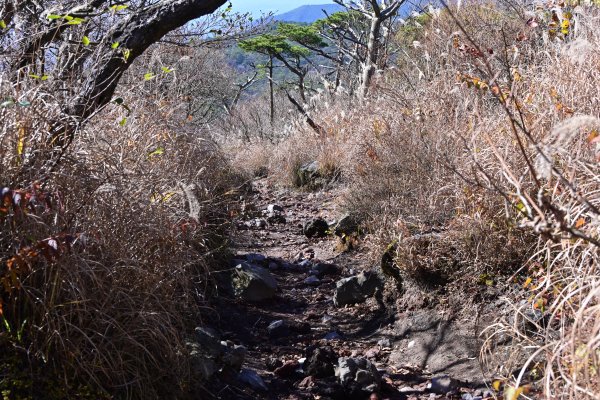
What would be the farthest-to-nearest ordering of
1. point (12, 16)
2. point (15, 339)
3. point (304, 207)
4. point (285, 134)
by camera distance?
1. point (285, 134)
2. point (304, 207)
3. point (12, 16)
4. point (15, 339)

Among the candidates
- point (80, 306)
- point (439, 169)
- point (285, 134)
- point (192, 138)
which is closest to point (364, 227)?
point (439, 169)

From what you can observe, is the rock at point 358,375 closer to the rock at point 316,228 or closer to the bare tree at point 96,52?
the bare tree at point 96,52

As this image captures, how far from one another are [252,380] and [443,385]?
1096 mm

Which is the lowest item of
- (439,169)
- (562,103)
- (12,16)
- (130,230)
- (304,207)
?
(304,207)

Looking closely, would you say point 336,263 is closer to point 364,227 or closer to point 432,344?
point 364,227

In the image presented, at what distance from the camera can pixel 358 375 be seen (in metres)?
3.88

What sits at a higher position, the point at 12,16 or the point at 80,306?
the point at 12,16

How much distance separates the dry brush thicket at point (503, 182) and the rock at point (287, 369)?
1161mm

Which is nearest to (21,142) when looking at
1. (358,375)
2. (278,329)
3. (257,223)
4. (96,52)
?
(96,52)

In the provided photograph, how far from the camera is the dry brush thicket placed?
2750 millimetres

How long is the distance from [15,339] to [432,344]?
2.67m

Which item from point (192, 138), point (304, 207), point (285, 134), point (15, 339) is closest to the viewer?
point (15, 339)

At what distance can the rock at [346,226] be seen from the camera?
22.1 ft

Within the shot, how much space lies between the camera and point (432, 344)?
14.6ft
